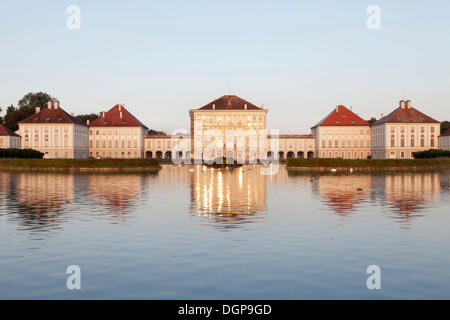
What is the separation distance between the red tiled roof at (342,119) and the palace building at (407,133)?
1187 cm

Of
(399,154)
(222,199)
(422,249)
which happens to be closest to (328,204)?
(222,199)

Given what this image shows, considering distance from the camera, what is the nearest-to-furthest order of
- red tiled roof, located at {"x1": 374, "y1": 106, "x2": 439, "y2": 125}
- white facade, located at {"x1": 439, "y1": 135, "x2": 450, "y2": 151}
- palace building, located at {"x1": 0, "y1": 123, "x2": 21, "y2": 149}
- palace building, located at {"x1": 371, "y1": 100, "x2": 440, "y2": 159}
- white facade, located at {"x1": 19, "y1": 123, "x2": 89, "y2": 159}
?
palace building, located at {"x1": 0, "y1": 123, "x2": 21, "y2": 149}, white facade, located at {"x1": 439, "y1": 135, "x2": 450, "y2": 151}, white facade, located at {"x1": 19, "y1": 123, "x2": 89, "y2": 159}, palace building, located at {"x1": 371, "y1": 100, "x2": 440, "y2": 159}, red tiled roof, located at {"x1": 374, "y1": 106, "x2": 439, "y2": 125}

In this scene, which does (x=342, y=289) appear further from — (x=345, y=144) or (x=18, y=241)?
(x=345, y=144)

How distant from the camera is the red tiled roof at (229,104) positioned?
157250 millimetres

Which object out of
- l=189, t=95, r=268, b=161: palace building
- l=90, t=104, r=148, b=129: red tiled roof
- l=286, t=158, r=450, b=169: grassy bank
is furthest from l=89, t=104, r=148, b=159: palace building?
l=286, t=158, r=450, b=169: grassy bank

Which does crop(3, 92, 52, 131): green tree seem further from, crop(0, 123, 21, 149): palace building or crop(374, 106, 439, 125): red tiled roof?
crop(374, 106, 439, 125): red tiled roof

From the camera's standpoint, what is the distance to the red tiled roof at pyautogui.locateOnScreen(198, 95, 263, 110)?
516 feet

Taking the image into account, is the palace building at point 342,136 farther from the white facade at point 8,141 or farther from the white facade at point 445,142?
the white facade at point 8,141

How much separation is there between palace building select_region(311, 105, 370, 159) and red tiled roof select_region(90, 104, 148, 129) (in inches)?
2135

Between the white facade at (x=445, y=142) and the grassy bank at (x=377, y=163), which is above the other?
the white facade at (x=445, y=142)

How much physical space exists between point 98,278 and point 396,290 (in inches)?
261

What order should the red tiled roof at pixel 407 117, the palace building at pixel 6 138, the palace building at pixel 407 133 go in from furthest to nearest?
the red tiled roof at pixel 407 117 < the palace building at pixel 407 133 < the palace building at pixel 6 138

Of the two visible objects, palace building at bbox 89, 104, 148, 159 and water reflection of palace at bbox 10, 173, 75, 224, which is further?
palace building at bbox 89, 104, 148, 159

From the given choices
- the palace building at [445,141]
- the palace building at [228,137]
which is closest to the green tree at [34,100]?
the palace building at [228,137]
